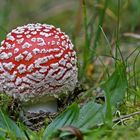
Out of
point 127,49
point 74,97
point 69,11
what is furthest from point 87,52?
point 69,11

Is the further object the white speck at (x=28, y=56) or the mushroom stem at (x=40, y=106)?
the mushroom stem at (x=40, y=106)

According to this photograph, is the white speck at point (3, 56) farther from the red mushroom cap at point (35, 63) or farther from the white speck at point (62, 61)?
the white speck at point (62, 61)

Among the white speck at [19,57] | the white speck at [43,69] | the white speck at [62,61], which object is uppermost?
the white speck at [19,57]

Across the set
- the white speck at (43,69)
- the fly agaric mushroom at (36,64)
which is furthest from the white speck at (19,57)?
the white speck at (43,69)

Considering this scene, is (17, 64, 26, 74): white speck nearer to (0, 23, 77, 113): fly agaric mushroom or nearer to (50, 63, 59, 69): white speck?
(0, 23, 77, 113): fly agaric mushroom

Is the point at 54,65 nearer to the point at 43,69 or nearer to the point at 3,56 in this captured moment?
the point at 43,69

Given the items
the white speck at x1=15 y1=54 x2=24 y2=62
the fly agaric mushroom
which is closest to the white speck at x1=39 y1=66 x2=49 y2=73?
the fly agaric mushroom

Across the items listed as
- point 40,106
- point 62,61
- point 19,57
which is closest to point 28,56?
point 19,57

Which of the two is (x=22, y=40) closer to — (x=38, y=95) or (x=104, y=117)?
(x=38, y=95)
